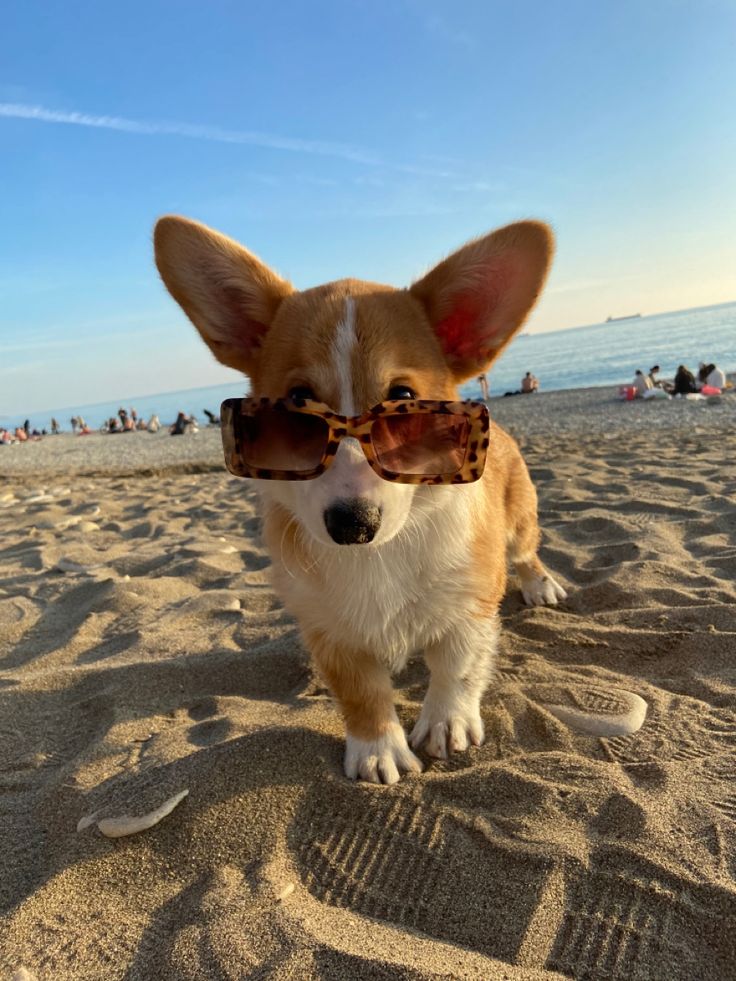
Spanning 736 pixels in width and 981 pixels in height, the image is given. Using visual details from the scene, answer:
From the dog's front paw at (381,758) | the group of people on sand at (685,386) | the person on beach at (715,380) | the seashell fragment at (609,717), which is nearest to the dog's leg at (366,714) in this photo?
the dog's front paw at (381,758)

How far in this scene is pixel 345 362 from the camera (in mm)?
1744

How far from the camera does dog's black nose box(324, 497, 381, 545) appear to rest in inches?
63.2

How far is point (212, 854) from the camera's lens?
5.02 ft

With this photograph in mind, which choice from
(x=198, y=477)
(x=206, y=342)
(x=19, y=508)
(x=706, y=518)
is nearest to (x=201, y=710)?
(x=206, y=342)

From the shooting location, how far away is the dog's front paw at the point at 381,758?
1.83m

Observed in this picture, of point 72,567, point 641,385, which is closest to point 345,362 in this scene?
point 72,567

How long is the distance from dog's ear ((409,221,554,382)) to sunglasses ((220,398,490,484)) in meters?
0.38

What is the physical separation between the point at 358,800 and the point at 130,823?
59 centimetres

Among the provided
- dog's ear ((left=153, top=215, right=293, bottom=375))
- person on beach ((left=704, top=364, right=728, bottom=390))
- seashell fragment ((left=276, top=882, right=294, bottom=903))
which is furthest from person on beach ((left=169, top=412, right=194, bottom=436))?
seashell fragment ((left=276, top=882, right=294, bottom=903))

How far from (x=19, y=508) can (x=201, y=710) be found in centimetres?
591

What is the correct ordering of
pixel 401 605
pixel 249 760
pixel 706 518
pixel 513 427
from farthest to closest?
1. pixel 513 427
2. pixel 706 518
3. pixel 401 605
4. pixel 249 760

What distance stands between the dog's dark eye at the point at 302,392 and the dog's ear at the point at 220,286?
43 centimetres

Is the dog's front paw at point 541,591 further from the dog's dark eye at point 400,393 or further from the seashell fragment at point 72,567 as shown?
the seashell fragment at point 72,567

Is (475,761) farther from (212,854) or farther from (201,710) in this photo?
(201,710)
